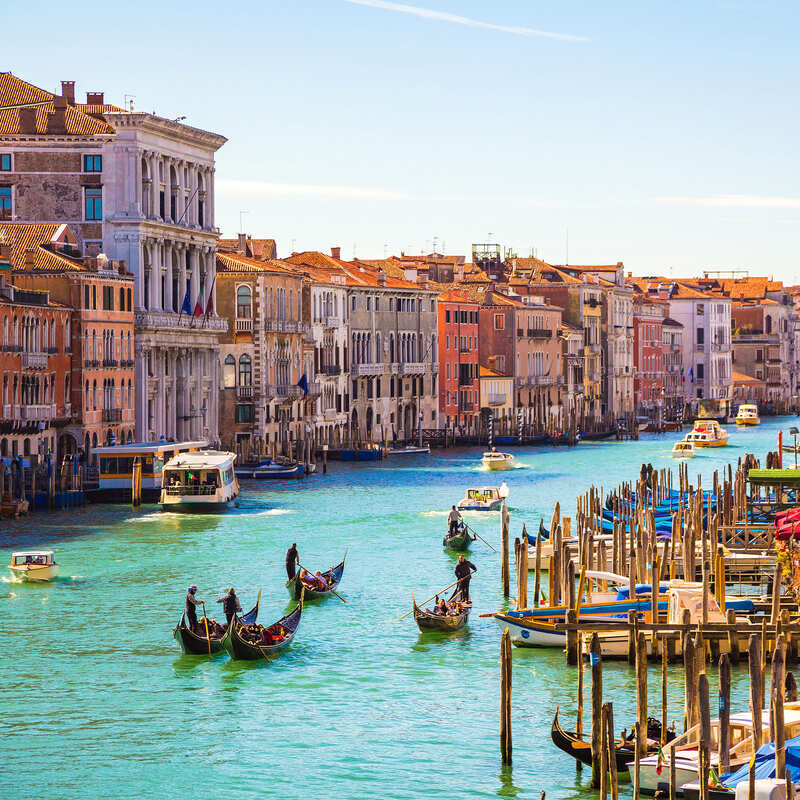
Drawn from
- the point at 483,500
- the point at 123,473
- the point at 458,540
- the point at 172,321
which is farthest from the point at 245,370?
the point at 458,540

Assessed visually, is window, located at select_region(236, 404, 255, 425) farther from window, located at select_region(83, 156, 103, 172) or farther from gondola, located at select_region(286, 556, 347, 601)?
gondola, located at select_region(286, 556, 347, 601)

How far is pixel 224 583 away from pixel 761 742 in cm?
1480

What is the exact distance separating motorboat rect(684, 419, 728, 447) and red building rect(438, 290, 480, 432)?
8628mm

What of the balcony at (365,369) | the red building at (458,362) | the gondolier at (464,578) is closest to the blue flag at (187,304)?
the balcony at (365,369)

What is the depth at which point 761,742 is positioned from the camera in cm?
1403

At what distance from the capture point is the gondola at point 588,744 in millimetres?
15344

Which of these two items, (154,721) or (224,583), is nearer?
(154,721)

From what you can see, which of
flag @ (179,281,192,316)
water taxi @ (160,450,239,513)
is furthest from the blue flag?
water taxi @ (160,450,239,513)

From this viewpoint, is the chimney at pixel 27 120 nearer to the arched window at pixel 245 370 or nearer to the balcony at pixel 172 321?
the balcony at pixel 172 321

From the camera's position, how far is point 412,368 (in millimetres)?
67750

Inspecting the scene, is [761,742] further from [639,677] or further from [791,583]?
[791,583]

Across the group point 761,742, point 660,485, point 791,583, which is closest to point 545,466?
point 660,485

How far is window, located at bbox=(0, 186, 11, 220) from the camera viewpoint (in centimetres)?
4962

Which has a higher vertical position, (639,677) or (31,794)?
(639,677)
